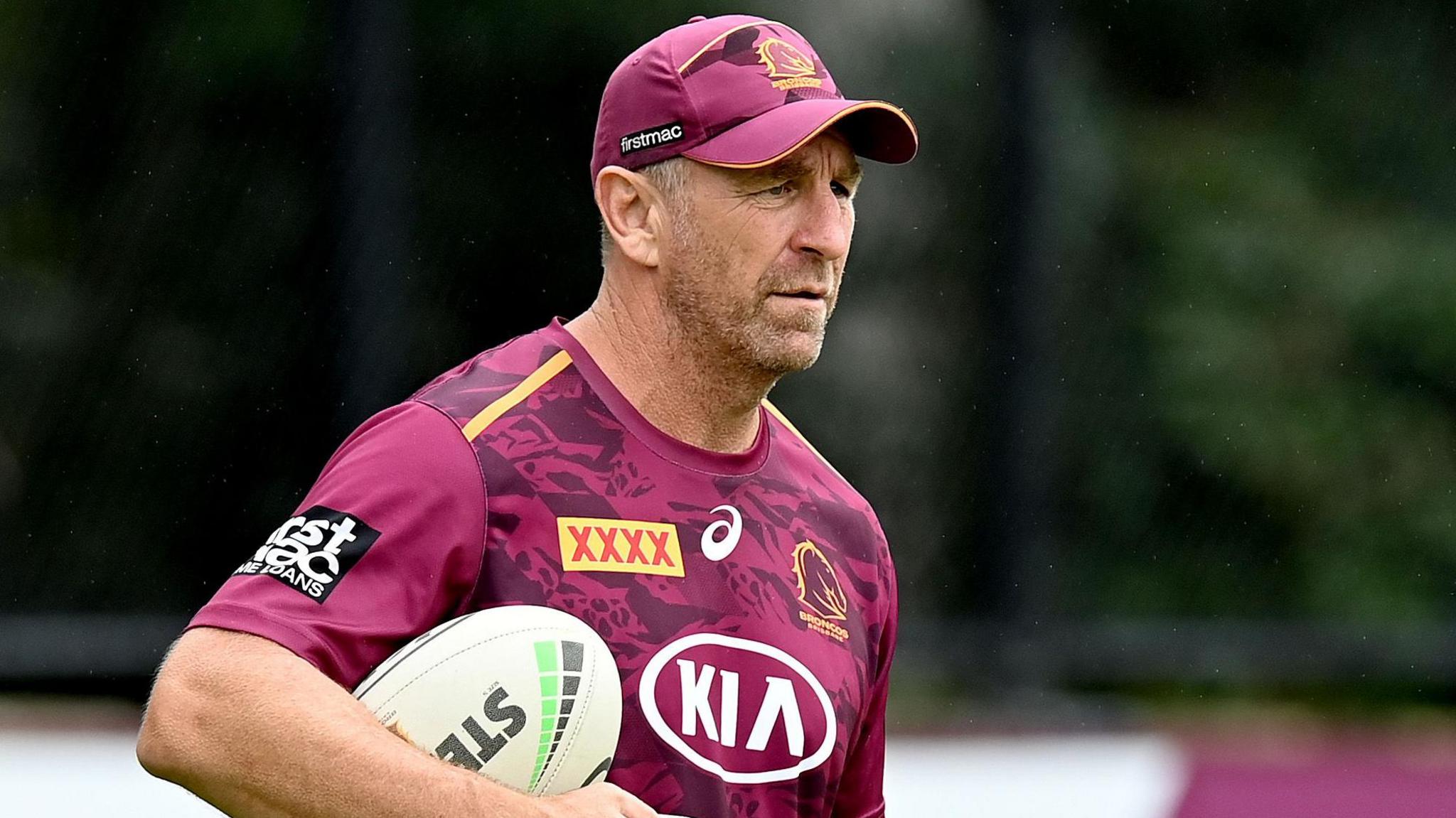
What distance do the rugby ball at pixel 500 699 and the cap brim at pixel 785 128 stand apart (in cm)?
71

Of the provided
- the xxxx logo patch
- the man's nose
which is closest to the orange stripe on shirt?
the xxxx logo patch

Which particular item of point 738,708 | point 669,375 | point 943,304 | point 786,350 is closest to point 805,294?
point 786,350

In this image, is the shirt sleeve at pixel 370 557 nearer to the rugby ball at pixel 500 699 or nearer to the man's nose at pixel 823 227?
the rugby ball at pixel 500 699

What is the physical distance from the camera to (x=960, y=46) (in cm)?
558

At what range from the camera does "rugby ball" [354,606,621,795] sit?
2.33 m

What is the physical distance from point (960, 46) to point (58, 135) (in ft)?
8.40

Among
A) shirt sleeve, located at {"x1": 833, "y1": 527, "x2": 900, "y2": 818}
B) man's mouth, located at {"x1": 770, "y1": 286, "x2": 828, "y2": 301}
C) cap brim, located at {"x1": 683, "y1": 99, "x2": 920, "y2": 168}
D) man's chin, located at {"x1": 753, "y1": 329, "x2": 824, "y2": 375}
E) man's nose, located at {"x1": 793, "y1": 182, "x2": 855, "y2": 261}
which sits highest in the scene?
cap brim, located at {"x1": 683, "y1": 99, "x2": 920, "y2": 168}

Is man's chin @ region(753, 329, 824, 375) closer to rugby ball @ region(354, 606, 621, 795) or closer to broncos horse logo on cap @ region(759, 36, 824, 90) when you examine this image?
broncos horse logo on cap @ region(759, 36, 824, 90)

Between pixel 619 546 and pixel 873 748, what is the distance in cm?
67

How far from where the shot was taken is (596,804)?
2256 mm

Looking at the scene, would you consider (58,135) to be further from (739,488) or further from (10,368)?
(739,488)

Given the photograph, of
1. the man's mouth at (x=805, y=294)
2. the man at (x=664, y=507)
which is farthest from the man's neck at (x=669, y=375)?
the man's mouth at (x=805, y=294)

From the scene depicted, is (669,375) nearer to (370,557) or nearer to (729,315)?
(729,315)

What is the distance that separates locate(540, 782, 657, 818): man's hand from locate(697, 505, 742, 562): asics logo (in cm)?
46
